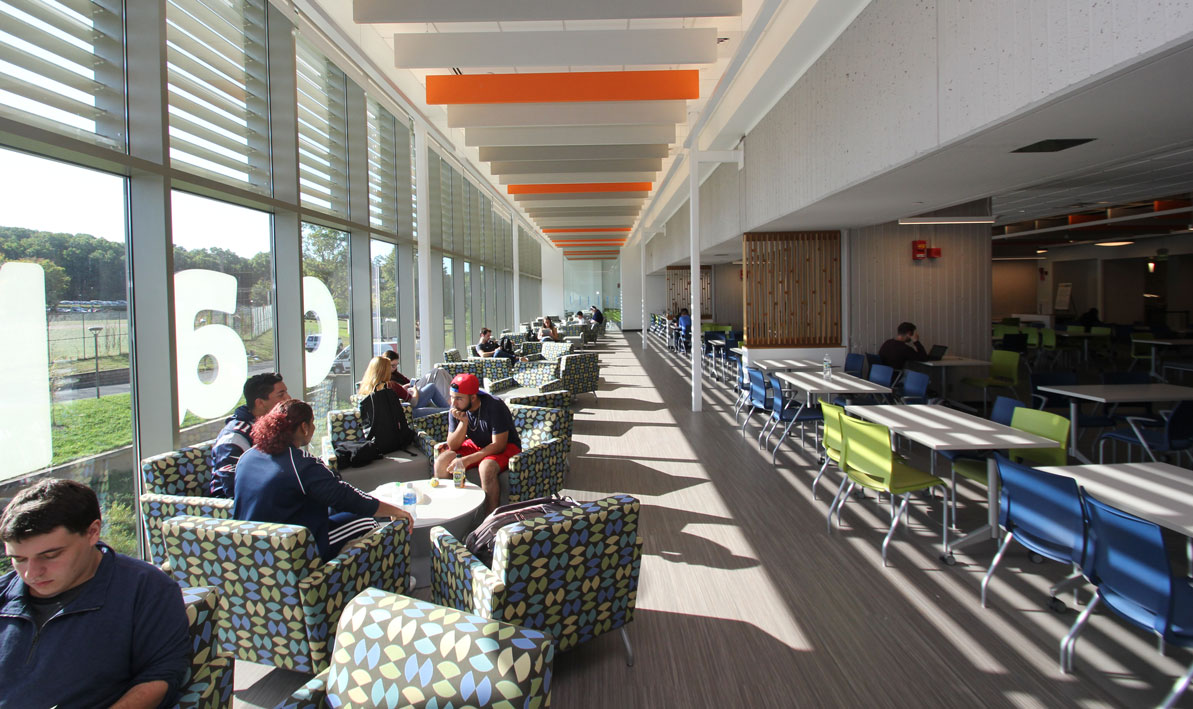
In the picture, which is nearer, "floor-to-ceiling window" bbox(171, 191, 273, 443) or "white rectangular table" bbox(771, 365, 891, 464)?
"floor-to-ceiling window" bbox(171, 191, 273, 443)

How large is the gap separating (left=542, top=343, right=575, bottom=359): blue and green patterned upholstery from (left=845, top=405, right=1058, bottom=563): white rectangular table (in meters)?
7.66

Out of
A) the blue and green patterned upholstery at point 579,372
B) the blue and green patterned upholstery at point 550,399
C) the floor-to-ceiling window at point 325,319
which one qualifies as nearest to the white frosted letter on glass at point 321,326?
the floor-to-ceiling window at point 325,319

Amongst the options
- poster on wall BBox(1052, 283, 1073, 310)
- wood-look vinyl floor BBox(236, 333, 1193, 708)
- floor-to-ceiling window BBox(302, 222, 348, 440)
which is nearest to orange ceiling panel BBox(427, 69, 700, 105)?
floor-to-ceiling window BBox(302, 222, 348, 440)

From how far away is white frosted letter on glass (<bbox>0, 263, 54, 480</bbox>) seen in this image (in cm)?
310

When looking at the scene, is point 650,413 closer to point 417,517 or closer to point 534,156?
point 534,156

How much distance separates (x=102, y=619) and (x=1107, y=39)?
4.41 m

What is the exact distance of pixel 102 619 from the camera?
1723 mm

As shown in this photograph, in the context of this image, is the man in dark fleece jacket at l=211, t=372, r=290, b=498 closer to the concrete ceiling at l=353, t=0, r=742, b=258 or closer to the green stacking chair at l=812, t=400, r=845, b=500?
the concrete ceiling at l=353, t=0, r=742, b=258

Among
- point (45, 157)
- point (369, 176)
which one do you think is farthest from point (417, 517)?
point (369, 176)

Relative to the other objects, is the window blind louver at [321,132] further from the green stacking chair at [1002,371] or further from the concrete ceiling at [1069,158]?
the green stacking chair at [1002,371]

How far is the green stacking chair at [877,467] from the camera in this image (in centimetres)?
400

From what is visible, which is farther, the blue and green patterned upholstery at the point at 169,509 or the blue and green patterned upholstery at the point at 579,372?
the blue and green patterned upholstery at the point at 579,372

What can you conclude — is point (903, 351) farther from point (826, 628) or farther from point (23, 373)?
point (23, 373)

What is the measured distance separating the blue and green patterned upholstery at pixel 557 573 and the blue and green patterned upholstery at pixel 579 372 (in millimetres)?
6569
